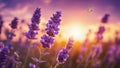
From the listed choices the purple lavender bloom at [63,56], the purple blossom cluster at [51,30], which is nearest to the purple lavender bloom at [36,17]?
the purple blossom cluster at [51,30]

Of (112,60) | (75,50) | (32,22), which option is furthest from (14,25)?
(75,50)

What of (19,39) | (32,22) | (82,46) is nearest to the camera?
(32,22)

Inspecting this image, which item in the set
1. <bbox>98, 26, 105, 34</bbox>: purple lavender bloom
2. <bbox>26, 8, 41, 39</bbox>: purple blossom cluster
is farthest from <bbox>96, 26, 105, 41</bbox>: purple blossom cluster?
<bbox>26, 8, 41, 39</bbox>: purple blossom cluster

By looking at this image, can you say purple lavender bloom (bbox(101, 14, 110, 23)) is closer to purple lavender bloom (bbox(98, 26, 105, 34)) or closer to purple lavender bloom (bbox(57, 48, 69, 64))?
purple lavender bloom (bbox(98, 26, 105, 34))

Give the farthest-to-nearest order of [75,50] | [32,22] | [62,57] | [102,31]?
[75,50] < [102,31] < [32,22] < [62,57]

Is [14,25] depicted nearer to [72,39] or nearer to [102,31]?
[72,39]

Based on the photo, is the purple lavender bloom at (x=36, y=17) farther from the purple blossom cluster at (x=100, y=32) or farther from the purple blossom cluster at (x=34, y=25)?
the purple blossom cluster at (x=100, y=32)

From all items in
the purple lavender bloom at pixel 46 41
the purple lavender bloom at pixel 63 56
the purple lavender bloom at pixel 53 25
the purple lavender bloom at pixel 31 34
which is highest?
the purple lavender bloom at pixel 53 25

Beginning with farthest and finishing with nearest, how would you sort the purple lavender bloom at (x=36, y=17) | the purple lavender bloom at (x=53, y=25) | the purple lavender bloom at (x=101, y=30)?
the purple lavender bloom at (x=101, y=30) < the purple lavender bloom at (x=36, y=17) < the purple lavender bloom at (x=53, y=25)

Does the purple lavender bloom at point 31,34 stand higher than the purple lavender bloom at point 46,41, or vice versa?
the purple lavender bloom at point 31,34
